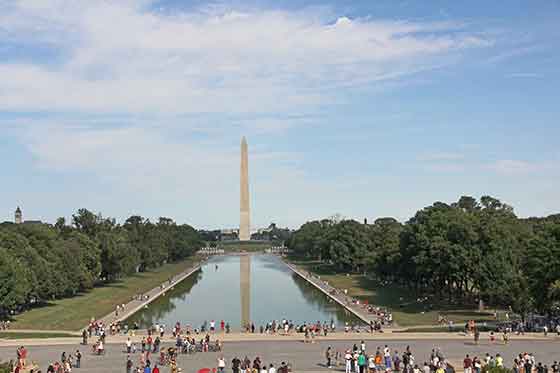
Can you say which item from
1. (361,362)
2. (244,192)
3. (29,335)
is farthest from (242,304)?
(244,192)

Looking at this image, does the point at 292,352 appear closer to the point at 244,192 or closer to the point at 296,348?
the point at 296,348

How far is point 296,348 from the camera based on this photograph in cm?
3897

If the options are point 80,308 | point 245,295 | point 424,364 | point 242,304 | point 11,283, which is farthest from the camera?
point 245,295

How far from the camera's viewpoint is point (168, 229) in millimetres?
151500

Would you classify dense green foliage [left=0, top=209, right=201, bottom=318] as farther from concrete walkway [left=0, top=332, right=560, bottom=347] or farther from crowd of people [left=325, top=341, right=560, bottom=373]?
crowd of people [left=325, top=341, right=560, bottom=373]

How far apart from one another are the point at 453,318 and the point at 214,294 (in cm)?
3331

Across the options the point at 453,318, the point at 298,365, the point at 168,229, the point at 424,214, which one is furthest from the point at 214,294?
the point at 168,229

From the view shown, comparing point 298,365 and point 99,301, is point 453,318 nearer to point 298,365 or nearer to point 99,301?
point 298,365

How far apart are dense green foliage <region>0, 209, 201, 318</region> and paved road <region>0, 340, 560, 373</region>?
14104mm

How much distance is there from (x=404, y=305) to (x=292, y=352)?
27.3m

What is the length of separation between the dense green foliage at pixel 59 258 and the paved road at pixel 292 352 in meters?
14.1

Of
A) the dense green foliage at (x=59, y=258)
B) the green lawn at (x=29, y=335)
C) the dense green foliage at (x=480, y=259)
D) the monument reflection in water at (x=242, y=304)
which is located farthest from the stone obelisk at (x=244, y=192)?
the green lawn at (x=29, y=335)

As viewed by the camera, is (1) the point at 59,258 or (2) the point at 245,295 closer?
(1) the point at 59,258

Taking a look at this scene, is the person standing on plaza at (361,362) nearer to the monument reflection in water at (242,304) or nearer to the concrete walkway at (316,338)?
the concrete walkway at (316,338)
